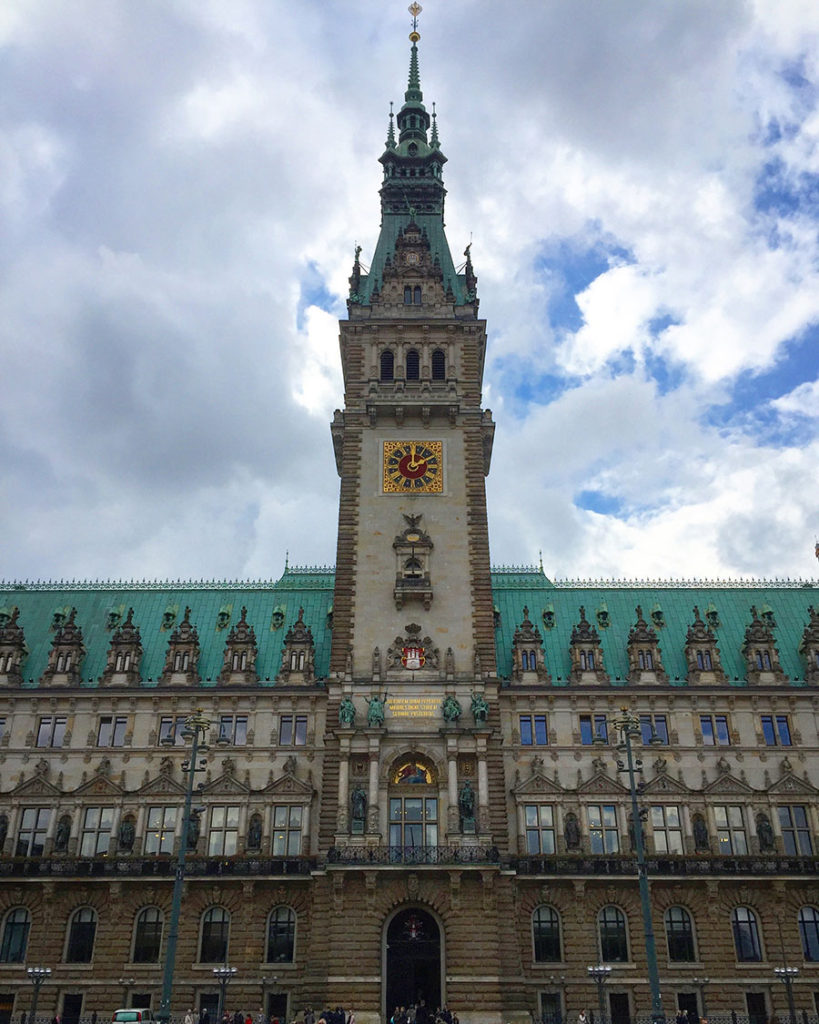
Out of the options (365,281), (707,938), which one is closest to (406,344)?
(365,281)

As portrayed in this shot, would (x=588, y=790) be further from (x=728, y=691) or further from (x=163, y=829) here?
(x=163, y=829)

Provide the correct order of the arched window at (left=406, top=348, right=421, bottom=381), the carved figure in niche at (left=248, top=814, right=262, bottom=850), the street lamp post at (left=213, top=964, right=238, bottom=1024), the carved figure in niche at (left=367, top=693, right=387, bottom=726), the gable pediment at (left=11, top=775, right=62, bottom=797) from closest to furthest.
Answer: the street lamp post at (left=213, top=964, right=238, bottom=1024), the carved figure in niche at (left=367, top=693, right=387, bottom=726), the carved figure in niche at (left=248, top=814, right=262, bottom=850), the gable pediment at (left=11, top=775, right=62, bottom=797), the arched window at (left=406, top=348, right=421, bottom=381)

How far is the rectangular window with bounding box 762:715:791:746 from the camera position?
56000mm

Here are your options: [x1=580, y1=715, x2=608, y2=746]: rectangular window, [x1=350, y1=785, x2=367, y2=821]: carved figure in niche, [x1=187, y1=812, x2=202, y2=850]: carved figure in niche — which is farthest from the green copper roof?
[x1=350, y1=785, x2=367, y2=821]: carved figure in niche

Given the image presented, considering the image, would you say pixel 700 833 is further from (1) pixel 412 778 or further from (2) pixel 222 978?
(2) pixel 222 978

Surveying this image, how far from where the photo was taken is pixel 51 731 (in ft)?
185

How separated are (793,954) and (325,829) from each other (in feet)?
85.1

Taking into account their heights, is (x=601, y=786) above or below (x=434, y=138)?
below

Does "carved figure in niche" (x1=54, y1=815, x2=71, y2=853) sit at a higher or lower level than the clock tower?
lower

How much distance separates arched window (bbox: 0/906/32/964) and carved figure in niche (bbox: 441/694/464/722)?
25418mm

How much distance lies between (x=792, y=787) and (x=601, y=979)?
1643cm

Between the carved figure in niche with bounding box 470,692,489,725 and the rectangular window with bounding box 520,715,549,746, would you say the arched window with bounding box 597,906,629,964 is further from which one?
the carved figure in niche with bounding box 470,692,489,725

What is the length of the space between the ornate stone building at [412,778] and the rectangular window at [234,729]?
209 mm

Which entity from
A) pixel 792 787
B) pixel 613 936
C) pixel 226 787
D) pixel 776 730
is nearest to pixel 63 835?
pixel 226 787
